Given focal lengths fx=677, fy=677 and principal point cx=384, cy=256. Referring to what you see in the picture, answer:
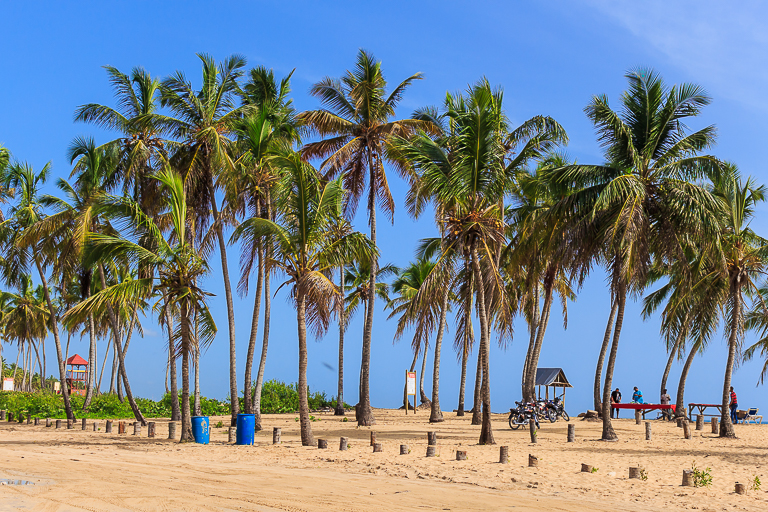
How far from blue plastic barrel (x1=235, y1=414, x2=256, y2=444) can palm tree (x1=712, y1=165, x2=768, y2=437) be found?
530 inches

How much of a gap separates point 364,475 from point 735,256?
14.2 m

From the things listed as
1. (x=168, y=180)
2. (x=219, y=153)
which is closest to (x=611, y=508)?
(x=168, y=180)

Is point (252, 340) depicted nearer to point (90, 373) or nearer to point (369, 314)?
point (369, 314)

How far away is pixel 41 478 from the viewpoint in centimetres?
1091

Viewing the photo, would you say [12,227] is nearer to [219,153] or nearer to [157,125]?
[157,125]

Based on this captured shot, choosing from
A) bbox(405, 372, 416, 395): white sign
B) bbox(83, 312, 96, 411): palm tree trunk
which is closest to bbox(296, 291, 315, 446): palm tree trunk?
bbox(405, 372, 416, 395): white sign

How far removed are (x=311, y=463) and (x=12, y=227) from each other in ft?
61.5

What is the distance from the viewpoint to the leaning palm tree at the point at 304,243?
1659 centimetres

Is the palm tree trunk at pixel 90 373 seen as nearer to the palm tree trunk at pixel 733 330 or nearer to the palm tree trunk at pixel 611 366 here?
the palm tree trunk at pixel 611 366

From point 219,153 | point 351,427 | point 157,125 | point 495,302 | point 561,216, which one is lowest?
point 351,427

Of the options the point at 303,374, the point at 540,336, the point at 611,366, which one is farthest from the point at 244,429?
the point at 540,336

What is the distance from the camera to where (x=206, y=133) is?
2134 centimetres

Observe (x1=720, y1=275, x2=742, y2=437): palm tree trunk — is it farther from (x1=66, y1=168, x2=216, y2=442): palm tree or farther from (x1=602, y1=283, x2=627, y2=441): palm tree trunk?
(x1=66, y1=168, x2=216, y2=442): palm tree

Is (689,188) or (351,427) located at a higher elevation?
(689,188)
